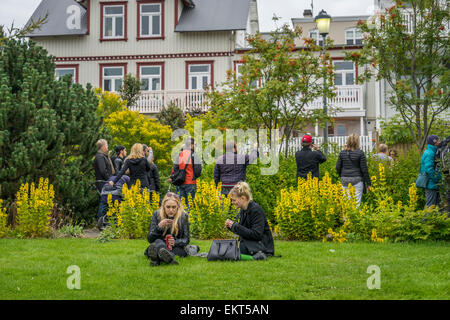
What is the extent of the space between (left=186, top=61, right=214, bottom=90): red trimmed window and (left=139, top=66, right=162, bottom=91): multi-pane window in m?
1.59

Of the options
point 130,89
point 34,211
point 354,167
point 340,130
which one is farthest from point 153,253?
point 340,130

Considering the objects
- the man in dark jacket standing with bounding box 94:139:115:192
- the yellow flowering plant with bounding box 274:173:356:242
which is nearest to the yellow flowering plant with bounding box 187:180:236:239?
the yellow flowering plant with bounding box 274:173:356:242

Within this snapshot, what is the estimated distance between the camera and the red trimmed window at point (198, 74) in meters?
29.8

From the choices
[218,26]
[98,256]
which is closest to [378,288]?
[98,256]

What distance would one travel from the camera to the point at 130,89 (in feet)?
89.2

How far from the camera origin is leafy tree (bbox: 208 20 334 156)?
49.3 ft

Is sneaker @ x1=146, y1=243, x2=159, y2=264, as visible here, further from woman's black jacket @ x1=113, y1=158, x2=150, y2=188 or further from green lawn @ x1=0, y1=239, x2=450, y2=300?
woman's black jacket @ x1=113, y1=158, x2=150, y2=188

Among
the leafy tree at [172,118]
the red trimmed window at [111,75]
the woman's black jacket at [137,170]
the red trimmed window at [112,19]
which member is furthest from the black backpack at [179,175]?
the red trimmed window at [112,19]

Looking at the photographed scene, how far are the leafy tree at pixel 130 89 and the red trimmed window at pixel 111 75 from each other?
3110mm

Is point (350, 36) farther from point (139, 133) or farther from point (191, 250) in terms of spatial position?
point (191, 250)

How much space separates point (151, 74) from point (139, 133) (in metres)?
10.2

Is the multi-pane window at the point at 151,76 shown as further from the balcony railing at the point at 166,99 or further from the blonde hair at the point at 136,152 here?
the blonde hair at the point at 136,152

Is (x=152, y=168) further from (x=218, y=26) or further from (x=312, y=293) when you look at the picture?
(x=218, y=26)

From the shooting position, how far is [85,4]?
30.8 metres
